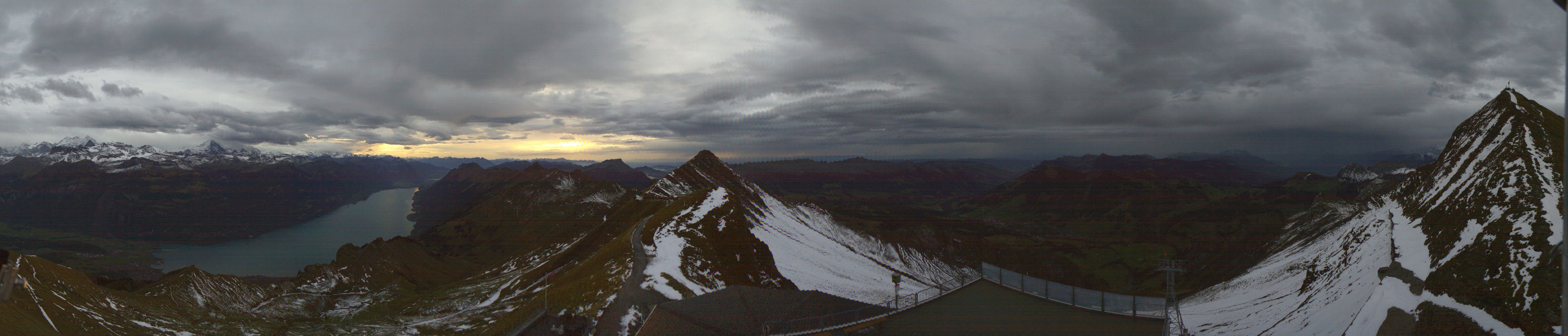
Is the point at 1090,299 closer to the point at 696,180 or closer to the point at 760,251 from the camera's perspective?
the point at 760,251

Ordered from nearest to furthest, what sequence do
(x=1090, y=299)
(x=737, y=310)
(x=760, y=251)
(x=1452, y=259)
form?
(x=737, y=310) → (x=1090, y=299) → (x=1452, y=259) → (x=760, y=251)

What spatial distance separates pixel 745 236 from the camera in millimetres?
96125

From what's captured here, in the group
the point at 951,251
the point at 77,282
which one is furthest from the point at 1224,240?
the point at 77,282

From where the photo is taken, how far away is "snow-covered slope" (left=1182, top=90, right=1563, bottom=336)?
3497 centimetres

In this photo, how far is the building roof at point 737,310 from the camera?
33562mm

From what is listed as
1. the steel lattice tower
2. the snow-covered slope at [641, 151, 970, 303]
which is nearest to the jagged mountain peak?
the snow-covered slope at [641, 151, 970, 303]

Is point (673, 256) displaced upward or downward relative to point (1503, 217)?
downward

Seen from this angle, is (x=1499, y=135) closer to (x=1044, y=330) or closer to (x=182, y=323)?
(x=1044, y=330)

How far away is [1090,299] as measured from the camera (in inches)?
1603

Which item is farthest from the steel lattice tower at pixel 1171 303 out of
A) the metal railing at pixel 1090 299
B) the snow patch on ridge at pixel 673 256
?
the snow patch on ridge at pixel 673 256

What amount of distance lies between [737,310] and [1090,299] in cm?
2500

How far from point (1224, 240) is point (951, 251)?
92.2m

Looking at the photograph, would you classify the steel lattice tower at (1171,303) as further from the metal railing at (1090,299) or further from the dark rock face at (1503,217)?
the dark rock face at (1503,217)

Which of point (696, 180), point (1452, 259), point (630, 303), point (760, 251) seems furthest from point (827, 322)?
point (696, 180)
